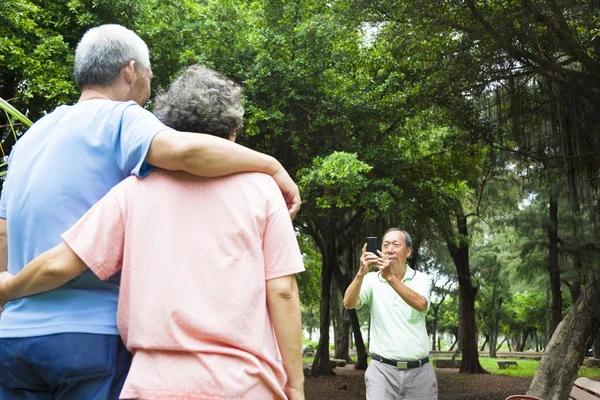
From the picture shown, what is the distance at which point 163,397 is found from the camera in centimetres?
172

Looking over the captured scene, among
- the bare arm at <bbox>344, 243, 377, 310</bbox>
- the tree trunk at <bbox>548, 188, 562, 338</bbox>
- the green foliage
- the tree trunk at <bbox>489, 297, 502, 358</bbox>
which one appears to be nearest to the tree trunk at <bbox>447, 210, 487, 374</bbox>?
the tree trunk at <bbox>548, 188, 562, 338</bbox>

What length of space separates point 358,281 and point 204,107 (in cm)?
296

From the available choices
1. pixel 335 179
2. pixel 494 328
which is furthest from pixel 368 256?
pixel 494 328

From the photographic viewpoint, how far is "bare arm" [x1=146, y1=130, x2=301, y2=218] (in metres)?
1.85

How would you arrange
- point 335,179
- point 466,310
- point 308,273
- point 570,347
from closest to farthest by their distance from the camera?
point 570,347 → point 335,179 → point 466,310 → point 308,273

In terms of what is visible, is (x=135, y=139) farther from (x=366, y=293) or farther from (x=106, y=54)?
(x=366, y=293)

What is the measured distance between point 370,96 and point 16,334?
11.7 meters

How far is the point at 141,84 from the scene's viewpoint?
217cm

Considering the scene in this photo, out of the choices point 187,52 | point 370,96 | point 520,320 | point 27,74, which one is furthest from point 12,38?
point 520,320

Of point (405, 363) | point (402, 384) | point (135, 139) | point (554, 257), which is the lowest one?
point (402, 384)

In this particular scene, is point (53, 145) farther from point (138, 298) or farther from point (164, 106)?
point (138, 298)

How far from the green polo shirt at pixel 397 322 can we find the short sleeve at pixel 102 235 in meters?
3.32

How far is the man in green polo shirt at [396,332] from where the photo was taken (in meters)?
4.75

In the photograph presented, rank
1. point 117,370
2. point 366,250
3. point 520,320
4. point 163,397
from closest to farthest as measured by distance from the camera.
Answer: point 163,397 < point 117,370 < point 366,250 < point 520,320
